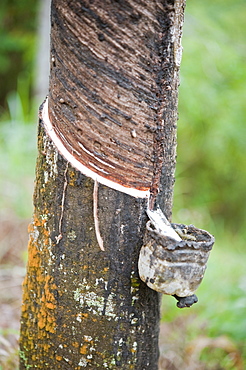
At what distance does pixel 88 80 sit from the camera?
1.15 meters

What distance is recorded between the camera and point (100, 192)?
3.88 ft

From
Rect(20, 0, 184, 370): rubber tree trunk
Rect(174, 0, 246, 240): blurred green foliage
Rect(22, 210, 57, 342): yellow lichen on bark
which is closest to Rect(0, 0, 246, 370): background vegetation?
Rect(174, 0, 246, 240): blurred green foliage

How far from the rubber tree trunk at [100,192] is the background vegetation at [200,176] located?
2.32 ft

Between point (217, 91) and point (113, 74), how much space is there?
3601 mm

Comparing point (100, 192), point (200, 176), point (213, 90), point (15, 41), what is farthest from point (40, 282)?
point (15, 41)

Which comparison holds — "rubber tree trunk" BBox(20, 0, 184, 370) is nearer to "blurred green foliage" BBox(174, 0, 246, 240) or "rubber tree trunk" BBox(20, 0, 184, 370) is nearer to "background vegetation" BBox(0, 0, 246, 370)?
"background vegetation" BBox(0, 0, 246, 370)

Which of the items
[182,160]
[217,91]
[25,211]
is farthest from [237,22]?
[25,211]

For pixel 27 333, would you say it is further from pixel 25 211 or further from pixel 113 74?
pixel 25 211

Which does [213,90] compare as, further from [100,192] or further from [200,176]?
[100,192]

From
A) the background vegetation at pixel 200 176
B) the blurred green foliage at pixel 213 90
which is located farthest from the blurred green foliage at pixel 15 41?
the blurred green foliage at pixel 213 90

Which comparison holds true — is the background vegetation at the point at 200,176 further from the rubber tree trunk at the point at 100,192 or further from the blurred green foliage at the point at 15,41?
the rubber tree trunk at the point at 100,192

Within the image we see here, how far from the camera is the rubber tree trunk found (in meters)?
1.12

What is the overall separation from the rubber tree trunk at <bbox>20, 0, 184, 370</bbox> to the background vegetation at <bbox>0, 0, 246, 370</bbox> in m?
0.71

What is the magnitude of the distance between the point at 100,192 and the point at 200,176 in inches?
192
